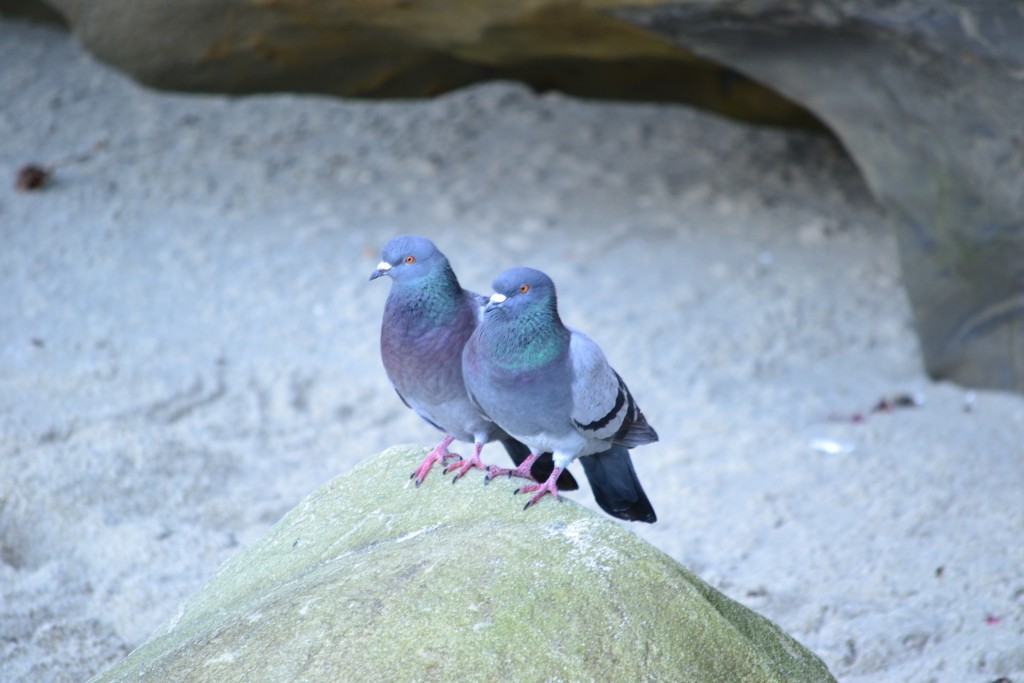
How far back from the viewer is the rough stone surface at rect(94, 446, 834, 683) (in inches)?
76.0

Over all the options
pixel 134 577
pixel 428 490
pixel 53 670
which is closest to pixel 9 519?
pixel 134 577

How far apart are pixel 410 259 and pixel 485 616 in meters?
0.83

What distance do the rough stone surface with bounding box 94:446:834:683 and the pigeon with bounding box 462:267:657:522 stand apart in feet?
0.55

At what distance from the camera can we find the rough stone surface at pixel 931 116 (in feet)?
12.9

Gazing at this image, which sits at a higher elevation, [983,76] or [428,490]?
[983,76]

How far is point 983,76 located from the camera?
3.98 meters

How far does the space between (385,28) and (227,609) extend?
325 centimetres

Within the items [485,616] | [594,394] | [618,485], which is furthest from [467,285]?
[485,616]

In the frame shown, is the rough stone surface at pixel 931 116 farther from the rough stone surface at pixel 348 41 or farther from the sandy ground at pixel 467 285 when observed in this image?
the rough stone surface at pixel 348 41

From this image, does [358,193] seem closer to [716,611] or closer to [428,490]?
[428,490]

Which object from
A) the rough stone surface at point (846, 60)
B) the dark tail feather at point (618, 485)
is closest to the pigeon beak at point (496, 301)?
the dark tail feather at point (618, 485)

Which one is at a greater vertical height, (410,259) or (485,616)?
(410,259)

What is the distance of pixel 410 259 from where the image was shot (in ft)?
7.91

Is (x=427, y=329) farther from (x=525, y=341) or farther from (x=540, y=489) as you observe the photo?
(x=540, y=489)
